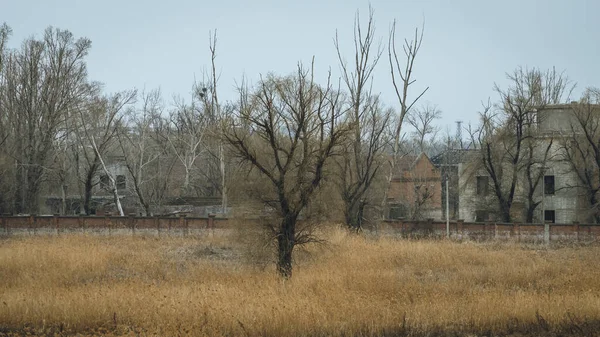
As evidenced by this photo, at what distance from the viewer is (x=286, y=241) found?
618 inches

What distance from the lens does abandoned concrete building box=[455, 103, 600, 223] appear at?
3781 cm

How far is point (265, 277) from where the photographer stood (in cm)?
1470

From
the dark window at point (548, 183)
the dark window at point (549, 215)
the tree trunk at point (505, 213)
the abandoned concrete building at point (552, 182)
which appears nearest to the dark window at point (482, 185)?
the abandoned concrete building at point (552, 182)

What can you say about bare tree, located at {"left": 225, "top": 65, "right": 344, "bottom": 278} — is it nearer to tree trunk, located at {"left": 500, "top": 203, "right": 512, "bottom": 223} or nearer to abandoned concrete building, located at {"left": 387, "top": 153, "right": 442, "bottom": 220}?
tree trunk, located at {"left": 500, "top": 203, "right": 512, "bottom": 223}

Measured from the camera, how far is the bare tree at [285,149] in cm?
1543

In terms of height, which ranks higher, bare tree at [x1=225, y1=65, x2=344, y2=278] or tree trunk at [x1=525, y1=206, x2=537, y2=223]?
bare tree at [x1=225, y1=65, x2=344, y2=278]

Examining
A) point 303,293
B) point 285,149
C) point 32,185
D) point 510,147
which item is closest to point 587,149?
point 510,147

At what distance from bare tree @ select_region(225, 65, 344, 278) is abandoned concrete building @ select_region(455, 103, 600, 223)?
79.8ft

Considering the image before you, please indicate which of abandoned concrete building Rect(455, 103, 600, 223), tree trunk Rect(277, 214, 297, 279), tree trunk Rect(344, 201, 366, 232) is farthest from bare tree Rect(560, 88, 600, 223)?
tree trunk Rect(277, 214, 297, 279)

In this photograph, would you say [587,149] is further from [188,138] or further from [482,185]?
[188,138]

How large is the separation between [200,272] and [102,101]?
86.7ft

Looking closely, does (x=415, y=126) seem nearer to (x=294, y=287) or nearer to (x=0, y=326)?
(x=294, y=287)

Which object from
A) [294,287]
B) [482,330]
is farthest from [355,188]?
[482,330]

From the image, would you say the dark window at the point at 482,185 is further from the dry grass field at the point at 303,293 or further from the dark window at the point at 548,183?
the dry grass field at the point at 303,293
